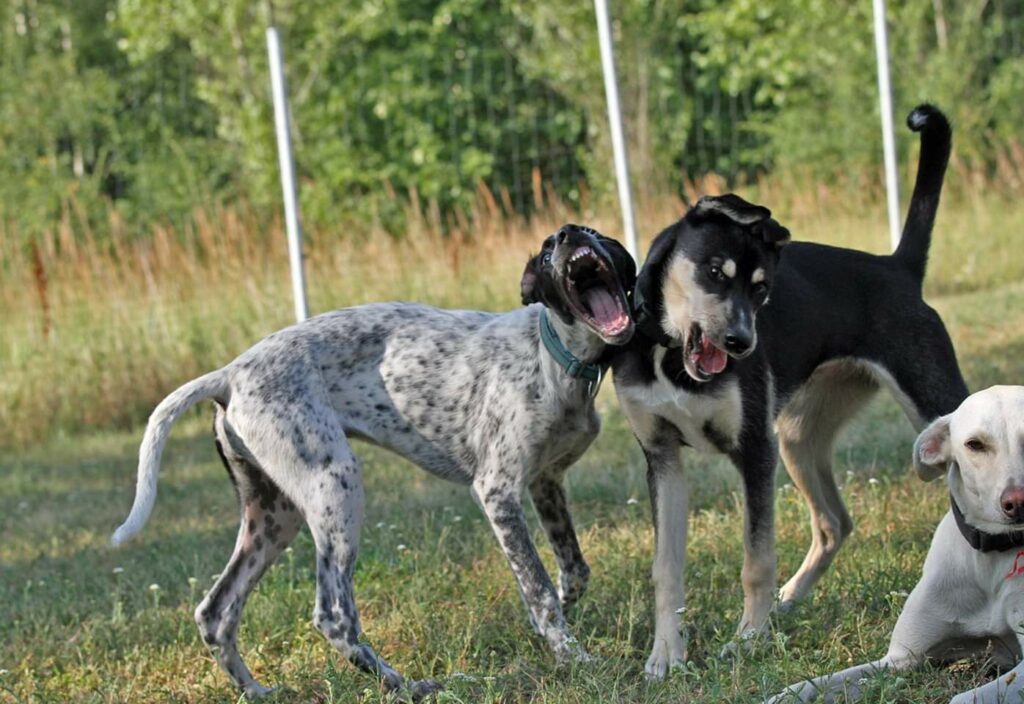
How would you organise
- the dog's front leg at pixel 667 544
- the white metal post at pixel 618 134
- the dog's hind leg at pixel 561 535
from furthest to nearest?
the white metal post at pixel 618 134 → the dog's hind leg at pixel 561 535 → the dog's front leg at pixel 667 544

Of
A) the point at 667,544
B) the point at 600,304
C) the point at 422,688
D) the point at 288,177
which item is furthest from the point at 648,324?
the point at 288,177

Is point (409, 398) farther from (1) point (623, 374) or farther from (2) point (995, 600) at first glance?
(2) point (995, 600)

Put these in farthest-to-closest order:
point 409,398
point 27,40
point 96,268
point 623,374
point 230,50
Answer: point 27,40, point 230,50, point 96,268, point 409,398, point 623,374

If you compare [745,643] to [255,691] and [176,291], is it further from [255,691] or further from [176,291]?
[176,291]

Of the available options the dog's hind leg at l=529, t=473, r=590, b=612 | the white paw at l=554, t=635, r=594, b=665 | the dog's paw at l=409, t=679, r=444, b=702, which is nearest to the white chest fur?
the dog's hind leg at l=529, t=473, r=590, b=612

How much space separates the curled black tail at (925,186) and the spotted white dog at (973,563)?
1274 millimetres

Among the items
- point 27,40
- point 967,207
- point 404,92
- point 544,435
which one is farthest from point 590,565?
point 27,40

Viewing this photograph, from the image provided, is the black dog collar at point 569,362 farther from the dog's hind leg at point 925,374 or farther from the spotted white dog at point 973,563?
the spotted white dog at point 973,563

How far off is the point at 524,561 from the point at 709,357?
35.2 inches

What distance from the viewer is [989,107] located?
17156 millimetres

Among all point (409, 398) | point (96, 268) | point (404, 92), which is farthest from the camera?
point (404, 92)

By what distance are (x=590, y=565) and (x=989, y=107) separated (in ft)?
43.7

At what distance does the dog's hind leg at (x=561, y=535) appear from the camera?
199 inches

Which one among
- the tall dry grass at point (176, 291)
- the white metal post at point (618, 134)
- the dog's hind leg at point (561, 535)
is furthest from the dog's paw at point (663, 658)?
the tall dry grass at point (176, 291)
